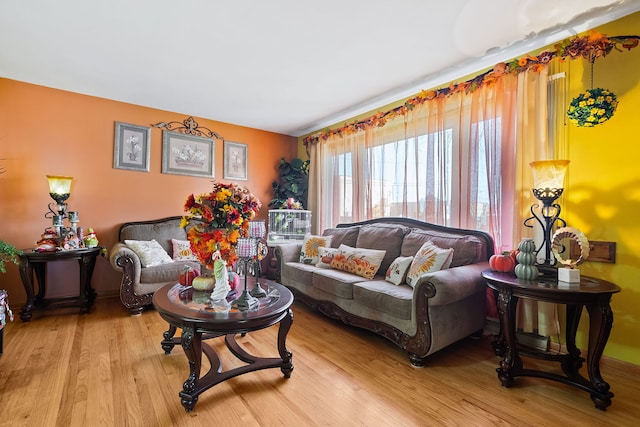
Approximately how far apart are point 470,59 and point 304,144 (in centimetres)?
294

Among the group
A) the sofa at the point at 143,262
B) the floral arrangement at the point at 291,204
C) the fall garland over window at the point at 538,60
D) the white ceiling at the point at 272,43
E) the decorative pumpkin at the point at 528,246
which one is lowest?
the sofa at the point at 143,262

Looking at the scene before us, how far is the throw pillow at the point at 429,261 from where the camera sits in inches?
96.3

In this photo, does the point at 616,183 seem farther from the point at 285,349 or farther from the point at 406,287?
the point at 285,349

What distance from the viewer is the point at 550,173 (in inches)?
80.4

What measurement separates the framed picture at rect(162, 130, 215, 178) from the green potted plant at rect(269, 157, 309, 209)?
1.14m

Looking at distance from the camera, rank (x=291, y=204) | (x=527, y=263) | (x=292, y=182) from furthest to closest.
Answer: (x=292, y=182), (x=291, y=204), (x=527, y=263)

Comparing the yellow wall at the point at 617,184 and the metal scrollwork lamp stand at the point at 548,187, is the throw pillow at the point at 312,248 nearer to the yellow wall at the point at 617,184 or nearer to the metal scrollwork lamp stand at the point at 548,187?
the metal scrollwork lamp stand at the point at 548,187

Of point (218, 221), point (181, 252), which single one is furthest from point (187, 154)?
point (218, 221)

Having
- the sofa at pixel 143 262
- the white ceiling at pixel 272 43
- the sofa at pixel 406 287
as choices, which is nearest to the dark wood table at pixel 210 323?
the sofa at pixel 406 287

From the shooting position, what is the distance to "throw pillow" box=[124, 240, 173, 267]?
11.0ft

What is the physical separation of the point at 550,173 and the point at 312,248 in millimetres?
2488

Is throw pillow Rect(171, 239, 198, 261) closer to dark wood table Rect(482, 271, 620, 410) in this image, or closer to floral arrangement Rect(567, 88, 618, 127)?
dark wood table Rect(482, 271, 620, 410)

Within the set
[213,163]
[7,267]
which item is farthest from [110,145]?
[7,267]

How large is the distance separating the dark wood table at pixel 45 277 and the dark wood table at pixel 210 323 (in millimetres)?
1759
